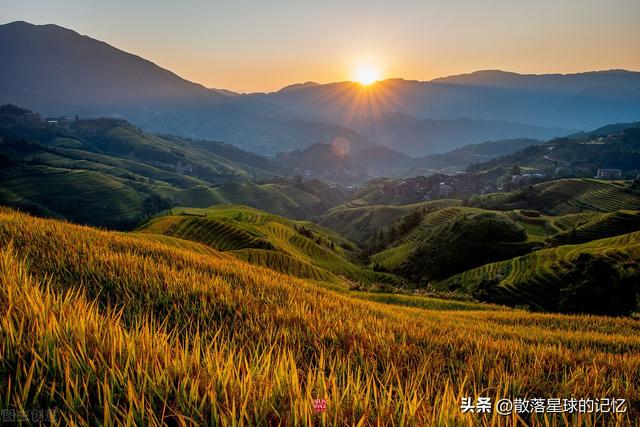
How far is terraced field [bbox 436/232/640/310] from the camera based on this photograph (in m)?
53.4

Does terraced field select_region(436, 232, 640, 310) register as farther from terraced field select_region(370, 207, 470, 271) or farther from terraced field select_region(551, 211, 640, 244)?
terraced field select_region(370, 207, 470, 271)

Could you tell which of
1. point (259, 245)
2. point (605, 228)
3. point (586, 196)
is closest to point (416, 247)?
point (605, 228)

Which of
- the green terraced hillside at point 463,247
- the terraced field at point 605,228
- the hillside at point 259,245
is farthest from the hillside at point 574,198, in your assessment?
the hillside at point 259,245

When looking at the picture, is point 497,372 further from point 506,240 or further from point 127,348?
point 506,240

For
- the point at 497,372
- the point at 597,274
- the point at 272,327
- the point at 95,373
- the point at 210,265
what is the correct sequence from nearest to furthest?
the point at 95,373, the point at 497,372, the point at 272,327, the point at 210,265, the point at 597,274

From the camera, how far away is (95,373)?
197cm

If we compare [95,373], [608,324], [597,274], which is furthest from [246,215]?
[95,373]

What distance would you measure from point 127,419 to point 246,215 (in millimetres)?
138621

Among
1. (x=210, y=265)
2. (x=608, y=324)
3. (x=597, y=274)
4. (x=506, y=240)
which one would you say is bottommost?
(x=506, y=240)

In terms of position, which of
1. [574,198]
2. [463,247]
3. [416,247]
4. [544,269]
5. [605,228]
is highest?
[574,198]

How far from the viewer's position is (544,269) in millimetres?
62562

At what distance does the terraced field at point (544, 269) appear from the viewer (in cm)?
5344

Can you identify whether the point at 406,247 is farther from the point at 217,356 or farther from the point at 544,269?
the point at 217,356

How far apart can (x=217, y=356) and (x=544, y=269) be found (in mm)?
72803
